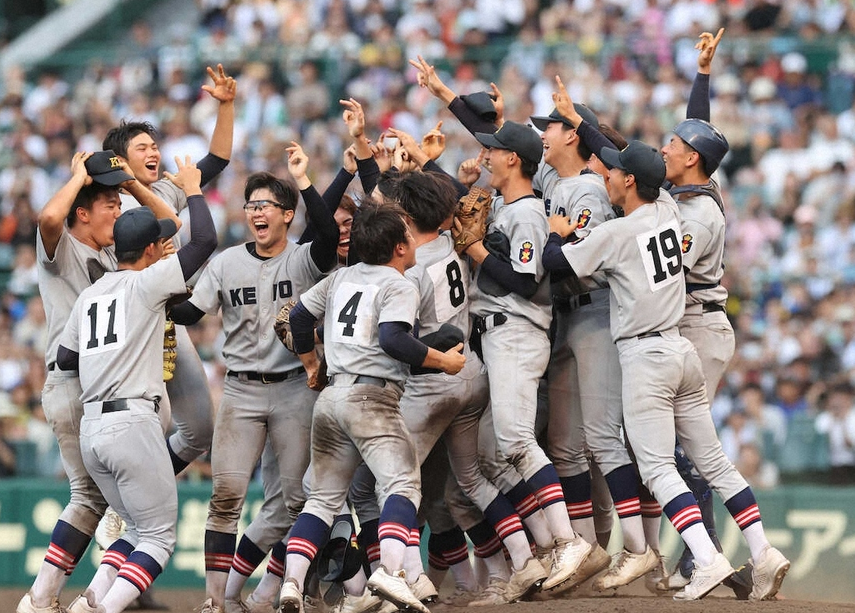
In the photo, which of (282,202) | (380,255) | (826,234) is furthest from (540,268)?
(826,234)

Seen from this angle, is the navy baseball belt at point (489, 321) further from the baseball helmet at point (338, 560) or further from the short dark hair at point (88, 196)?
the short dark hair at point (88, 196)

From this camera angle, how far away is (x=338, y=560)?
714 centimetres

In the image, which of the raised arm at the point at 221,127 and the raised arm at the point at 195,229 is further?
the raised arm at the point at 221,127

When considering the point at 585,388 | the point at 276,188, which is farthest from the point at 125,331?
the point at 585,388

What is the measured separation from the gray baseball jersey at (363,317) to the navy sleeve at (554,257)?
0.74 m

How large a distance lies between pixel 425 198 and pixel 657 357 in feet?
4.58

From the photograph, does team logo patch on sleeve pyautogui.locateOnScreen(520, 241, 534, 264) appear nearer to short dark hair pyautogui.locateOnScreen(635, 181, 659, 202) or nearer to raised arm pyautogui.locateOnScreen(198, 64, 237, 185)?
short dark hair pyautogui.locateOnScreen(635, 181, 659, 202)

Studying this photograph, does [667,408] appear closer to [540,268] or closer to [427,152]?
[540,268]

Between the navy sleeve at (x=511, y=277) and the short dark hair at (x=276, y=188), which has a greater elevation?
the short dark hair at (x=276, y=188)

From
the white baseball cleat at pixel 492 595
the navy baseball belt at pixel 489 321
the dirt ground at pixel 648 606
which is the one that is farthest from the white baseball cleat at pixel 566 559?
the navy baseball belt at pixel 489 321

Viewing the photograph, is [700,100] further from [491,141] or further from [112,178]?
[112,178]

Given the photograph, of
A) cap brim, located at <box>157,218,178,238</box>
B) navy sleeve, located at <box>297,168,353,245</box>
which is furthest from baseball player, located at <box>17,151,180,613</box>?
navy sleeve, located at <box>297,168,353,245</box>

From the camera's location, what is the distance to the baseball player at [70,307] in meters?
6.82

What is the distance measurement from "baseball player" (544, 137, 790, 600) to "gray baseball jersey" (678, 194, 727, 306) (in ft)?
0.65
